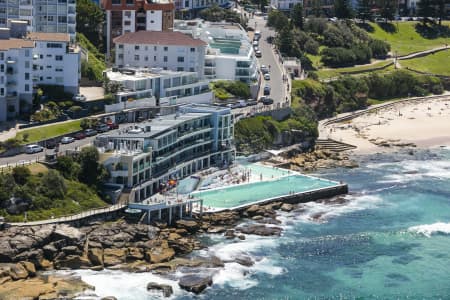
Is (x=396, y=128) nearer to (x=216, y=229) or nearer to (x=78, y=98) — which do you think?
(x=78, y=98)

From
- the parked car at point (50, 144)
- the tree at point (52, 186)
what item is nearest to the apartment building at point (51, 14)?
the parked car at point (50, 144)

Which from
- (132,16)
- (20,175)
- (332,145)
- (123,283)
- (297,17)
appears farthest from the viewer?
(297,17)

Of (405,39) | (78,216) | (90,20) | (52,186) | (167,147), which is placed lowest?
(78,216)

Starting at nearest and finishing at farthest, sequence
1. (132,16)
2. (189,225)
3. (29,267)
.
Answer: (29,267) < (189,225) < (132,16)

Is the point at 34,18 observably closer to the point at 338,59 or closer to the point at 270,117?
the point at 270,117

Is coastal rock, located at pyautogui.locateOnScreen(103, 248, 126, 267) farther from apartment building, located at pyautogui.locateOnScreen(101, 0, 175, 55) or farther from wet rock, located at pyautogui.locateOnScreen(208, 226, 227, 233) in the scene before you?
apartment building, located at pyautogui.locateOnScreen(101, 0, 175, 55)

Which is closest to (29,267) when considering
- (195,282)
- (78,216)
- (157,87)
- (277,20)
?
(78,216)

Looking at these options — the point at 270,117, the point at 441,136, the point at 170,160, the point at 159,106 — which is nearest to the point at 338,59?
the point at 441,136
